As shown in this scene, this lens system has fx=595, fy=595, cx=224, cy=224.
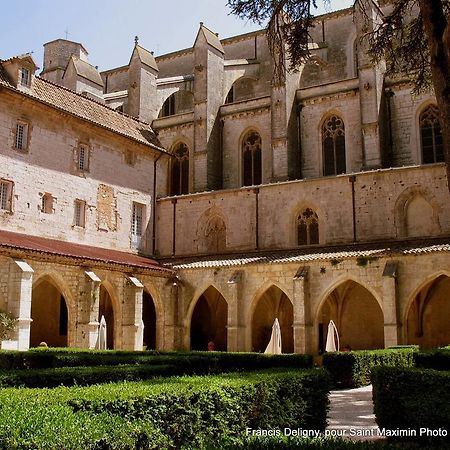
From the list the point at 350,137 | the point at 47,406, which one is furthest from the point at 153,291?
the point at 47,406

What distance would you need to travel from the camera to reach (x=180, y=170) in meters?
32.6

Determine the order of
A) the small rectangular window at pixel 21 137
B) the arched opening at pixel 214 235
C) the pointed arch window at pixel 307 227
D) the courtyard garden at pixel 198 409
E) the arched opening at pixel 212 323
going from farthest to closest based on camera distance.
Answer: the arched opening at pixel 214 235 < the arched opening at pixel 212 323 < the pointed arch window at pixel 307 227 < the small rectangular window at pixel 21 137 < the courtyard garden at pixel 198 409

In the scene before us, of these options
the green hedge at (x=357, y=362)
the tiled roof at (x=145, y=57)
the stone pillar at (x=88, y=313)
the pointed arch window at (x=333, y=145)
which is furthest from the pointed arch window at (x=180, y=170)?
the green hedge at (x=357, y=362)

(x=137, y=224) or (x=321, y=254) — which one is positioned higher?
(x=137, y=224)

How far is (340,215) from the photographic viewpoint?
83.8ft

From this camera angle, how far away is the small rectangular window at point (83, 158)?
25391mm

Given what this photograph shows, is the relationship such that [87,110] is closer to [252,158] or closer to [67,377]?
[252,158]

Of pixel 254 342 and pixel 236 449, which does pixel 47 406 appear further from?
pixel 254 342

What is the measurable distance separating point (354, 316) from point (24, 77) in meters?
16.8

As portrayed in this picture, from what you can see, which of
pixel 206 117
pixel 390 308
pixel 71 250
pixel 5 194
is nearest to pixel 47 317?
pixel 71 250

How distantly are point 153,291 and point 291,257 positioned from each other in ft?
19.1

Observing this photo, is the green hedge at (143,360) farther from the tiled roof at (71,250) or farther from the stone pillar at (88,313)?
the tiled roof at (71,250)

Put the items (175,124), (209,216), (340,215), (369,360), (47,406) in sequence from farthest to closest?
(175,124) → (209,216) → (340,215) → (369,360) → (47,406)

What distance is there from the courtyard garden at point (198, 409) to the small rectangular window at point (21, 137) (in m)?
14.1
